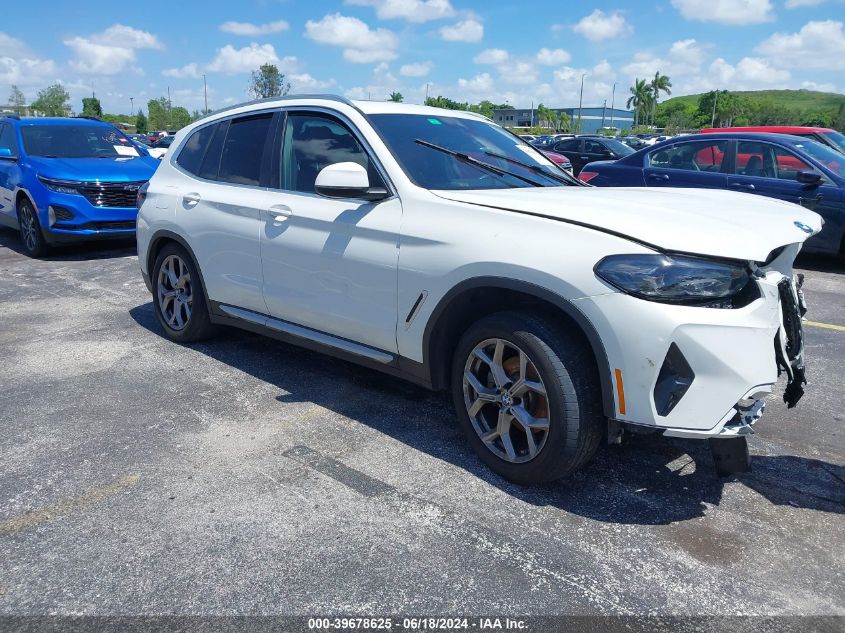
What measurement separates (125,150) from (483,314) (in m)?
8.44

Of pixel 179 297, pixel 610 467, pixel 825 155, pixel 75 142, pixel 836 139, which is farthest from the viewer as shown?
pixel 836 139

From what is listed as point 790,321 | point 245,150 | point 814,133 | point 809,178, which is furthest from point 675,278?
point 814,133

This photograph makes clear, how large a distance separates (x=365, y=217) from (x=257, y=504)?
1.54 m

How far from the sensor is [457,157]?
3.97 meters

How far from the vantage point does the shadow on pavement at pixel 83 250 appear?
945 centimetres

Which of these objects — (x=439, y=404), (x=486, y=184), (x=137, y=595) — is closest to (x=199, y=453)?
(x=137, y=595)

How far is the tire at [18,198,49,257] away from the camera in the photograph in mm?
9148

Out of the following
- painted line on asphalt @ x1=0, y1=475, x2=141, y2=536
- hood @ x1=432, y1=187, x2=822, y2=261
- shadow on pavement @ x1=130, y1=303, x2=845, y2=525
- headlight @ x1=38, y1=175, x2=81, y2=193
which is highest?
hood @ x1=432, y1=187, x2=822, y2=261

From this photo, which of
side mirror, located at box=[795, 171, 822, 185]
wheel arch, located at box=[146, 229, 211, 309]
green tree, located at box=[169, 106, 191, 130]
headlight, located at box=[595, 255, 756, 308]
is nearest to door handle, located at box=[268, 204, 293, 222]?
wheel arch, located at box=[146, 229, 211, 309]

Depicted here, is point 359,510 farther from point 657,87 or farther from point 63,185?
point 657,87

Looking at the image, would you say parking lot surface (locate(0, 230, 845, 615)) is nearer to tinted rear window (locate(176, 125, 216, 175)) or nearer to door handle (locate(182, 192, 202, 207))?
door handle (locate(182, 192, 202, 207))

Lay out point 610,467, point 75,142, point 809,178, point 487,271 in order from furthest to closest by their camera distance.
Answer: point 75,142, point 809,178, point 610,467, point 487,271

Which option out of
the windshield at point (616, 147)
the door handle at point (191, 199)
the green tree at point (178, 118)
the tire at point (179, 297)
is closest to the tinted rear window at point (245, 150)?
the door handle at point (191, 199)

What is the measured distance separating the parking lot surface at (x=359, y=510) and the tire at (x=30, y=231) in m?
5.04
